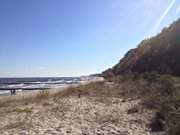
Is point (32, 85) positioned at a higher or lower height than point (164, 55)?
lower

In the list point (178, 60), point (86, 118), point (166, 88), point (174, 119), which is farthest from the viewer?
point (178, 60)

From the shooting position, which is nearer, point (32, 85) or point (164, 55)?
point (164, 55)

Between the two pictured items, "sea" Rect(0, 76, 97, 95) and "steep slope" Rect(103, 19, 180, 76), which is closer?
"steep slope" Rect(103, 19, 180, 76)

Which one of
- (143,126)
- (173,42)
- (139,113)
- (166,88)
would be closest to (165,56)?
(173,42)

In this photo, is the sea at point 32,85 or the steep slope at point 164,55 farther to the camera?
the sea at point 32,85

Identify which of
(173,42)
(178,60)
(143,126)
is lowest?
(143,126)

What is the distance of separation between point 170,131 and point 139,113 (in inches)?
148

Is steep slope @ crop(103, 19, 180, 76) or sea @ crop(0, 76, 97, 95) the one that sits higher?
steep slope @ crop(103, 19, 180, 76)

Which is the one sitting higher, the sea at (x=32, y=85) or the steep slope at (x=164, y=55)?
the steep slope at (x=164, y=55)

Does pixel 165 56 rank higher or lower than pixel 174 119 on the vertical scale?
higher

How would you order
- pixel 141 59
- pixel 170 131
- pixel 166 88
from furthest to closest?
1. pixel 141 59
2. pixel 166 88
3. pixel 170 131

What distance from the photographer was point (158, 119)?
8477 mm

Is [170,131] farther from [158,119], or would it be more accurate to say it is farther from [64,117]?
[64,117]

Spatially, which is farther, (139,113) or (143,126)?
(139,113)
